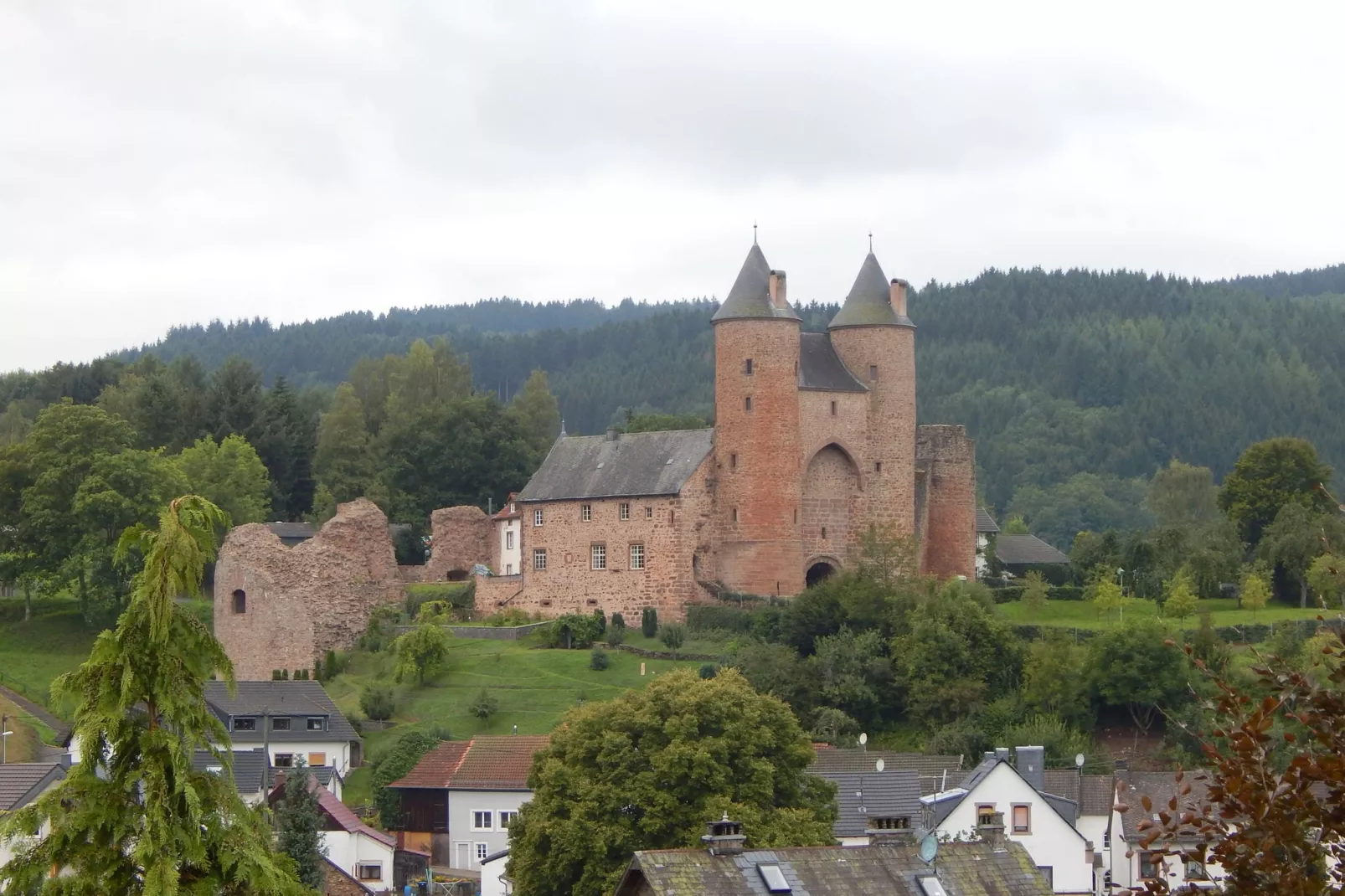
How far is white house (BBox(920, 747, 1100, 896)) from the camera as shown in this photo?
143ft

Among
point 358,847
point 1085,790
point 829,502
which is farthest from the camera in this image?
point 829,502

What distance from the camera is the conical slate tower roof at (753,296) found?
6850 centimetres

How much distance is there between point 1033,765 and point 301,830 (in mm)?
14861

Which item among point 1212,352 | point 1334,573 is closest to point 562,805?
A: point 1334,573

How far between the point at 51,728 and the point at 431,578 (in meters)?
18.6

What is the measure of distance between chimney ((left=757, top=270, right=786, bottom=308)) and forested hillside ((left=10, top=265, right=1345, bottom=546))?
3393 inches

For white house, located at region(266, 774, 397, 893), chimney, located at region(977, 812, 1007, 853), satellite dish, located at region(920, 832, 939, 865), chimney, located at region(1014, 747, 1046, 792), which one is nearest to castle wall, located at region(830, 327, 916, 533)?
chimney, located at region(1014, 747, 1046, 792)

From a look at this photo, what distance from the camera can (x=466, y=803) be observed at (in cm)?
5238

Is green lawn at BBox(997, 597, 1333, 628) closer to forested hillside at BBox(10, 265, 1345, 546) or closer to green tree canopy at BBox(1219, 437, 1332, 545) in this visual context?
green tree canopy at BBox(1219, 437, 1332, 545)

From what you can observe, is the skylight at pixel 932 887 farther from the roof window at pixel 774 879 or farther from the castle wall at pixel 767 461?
the castle wall at pixel 767 461

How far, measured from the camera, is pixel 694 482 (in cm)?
6869

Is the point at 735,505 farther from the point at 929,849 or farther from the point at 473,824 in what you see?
the point at 929,849

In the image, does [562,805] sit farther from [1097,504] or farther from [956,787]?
[1097,504]

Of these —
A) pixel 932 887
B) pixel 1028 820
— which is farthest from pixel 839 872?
pixel 1028 820
